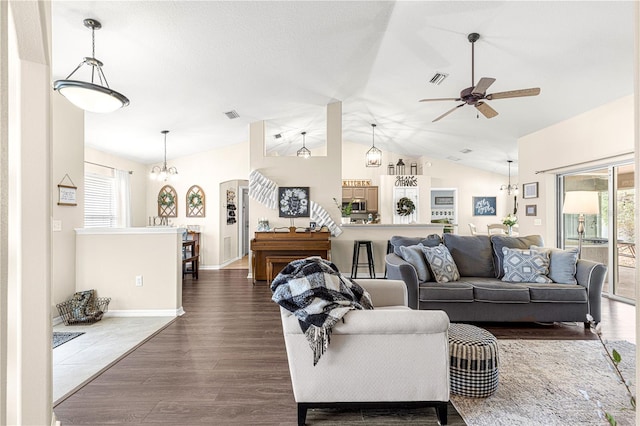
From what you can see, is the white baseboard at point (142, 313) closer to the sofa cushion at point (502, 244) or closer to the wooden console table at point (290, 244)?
the wooden console table at point (290, 244)

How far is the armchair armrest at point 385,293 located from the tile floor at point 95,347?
6.92 ft

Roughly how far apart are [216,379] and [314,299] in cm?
115

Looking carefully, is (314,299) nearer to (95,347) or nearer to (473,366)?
(473,366)

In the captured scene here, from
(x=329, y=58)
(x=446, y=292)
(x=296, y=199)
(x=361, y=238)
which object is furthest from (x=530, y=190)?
(x=329, y=58)

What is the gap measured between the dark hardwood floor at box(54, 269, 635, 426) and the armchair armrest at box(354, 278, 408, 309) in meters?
0.86

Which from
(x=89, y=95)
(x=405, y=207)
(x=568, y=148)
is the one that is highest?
(x=568, y=148)

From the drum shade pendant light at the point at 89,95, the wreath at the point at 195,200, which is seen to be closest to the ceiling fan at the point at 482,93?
the drum shade pendant light at the point at 89,95

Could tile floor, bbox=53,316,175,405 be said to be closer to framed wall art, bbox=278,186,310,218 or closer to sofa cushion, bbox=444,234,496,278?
framed wall art, bbox=278,186,310,218

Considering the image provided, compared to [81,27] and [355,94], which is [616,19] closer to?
[355,94]

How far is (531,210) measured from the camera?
6023mm

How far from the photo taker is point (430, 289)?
336 cm

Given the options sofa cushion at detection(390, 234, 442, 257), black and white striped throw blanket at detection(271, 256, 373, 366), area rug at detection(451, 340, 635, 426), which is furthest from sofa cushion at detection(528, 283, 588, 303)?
black and white striped throw blanket at detection(271, 256, 373, 366)

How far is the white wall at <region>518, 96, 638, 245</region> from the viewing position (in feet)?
14.0

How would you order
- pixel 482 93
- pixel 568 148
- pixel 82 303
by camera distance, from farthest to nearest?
pixel 568 148, pixel 82 303, pixel 482 93
